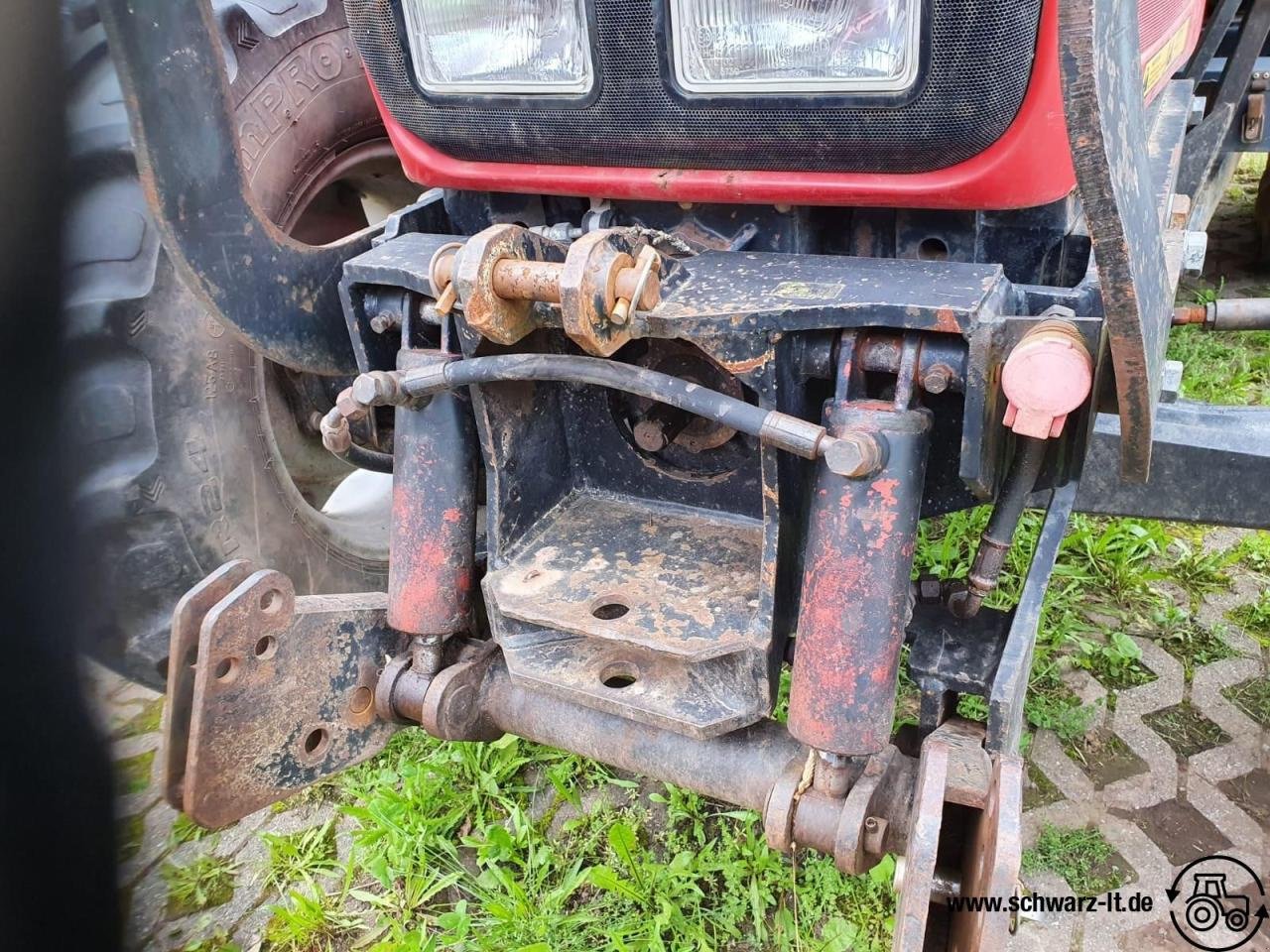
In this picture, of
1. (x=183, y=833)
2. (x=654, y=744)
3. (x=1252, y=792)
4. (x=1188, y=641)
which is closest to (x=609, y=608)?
(x=654, y=744)

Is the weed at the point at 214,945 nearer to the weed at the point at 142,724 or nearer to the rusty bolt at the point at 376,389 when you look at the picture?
the weed at the point at 142,724

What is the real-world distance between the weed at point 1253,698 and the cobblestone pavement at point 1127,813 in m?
0.01

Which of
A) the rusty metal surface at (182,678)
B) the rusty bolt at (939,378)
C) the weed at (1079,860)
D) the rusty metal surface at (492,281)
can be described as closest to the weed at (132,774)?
the rusty metal surface at (182,678)

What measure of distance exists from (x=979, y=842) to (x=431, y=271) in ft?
3.13

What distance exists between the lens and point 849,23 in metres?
1.09

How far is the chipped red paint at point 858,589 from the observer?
1.12 metres

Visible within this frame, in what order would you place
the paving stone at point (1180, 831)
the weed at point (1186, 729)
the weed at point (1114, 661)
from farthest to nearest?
the weed at point (1114, 661) → the weed at point (1186, 729) → the paving stone at point (1180, 831)

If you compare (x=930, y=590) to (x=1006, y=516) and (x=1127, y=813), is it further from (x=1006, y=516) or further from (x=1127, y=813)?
(x=1127, y=813)

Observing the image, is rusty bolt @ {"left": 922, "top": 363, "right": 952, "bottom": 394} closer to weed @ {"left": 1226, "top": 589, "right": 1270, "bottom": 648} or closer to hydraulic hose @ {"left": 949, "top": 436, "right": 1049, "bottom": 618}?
hydraulic hose @ {"left": 949, "top": 436, "right": 1049, "bottom": 618}

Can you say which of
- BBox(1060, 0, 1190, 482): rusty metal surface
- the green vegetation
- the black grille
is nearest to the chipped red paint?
BBox(1060, 0, 1190, 482): rusty metal surface

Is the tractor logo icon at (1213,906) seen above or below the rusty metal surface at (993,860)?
below

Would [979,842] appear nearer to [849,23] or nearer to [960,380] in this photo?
[960,380]

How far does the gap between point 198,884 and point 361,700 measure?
2.25ft

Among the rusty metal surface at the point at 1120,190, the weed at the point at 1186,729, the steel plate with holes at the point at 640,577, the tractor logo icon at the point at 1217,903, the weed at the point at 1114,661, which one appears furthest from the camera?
the weed at the point at 1114,661
